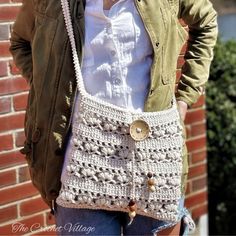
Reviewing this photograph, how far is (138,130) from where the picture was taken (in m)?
2.43

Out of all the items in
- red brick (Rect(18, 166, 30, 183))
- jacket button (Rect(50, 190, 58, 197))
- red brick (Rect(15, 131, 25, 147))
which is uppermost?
jacket button (Rect(50, 190, 58, 197))

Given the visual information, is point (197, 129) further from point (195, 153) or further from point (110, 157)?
point (110, 157)

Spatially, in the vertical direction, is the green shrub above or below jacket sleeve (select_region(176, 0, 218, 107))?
below

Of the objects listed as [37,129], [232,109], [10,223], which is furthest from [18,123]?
[232,109]

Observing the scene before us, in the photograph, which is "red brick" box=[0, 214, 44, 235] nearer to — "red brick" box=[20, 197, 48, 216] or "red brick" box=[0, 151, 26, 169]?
"red brick" box=[20, 197, 48, 216]

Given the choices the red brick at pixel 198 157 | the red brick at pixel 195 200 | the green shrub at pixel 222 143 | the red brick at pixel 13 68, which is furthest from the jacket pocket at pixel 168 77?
the green shrub at pixel 222 143

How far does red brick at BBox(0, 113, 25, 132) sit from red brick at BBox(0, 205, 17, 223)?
1.31 ft

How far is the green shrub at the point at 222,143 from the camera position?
569cm

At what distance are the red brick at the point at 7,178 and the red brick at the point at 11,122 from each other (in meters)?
0.22

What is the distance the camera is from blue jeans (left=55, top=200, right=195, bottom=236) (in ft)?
8.09

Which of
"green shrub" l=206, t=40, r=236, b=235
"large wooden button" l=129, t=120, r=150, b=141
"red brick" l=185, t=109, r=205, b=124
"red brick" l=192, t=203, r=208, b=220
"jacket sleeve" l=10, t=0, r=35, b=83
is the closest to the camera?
"large wooden button" l=129, t=120, r=150, b=141

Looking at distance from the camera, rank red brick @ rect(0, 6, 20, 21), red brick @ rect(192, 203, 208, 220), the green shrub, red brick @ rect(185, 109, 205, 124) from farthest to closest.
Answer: the green shrub → red brick @ rect(192, 203, 208, 220) → red brick @ rect(185, 109, 205, 124) → red brick @ rect(0, 6, 20, 21)

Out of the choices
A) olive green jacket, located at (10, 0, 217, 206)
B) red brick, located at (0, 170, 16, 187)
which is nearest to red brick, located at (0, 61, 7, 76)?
red brick, located at (0, 170, 16, 187)

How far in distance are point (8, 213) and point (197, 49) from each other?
1462 mm
